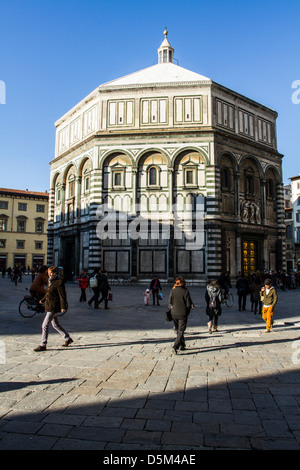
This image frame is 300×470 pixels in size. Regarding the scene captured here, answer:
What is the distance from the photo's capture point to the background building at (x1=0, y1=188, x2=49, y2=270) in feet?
175

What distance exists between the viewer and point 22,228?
54781mm

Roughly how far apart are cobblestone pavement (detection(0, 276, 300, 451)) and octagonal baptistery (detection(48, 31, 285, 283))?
52.1 ft

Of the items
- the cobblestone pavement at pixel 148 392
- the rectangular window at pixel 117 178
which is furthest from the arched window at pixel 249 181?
the cobblestone pavement at pixel 148 392

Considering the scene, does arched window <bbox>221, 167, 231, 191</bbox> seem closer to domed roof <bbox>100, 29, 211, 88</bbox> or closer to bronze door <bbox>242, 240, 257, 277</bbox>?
bronze door <bbox>242, 240, 257, 277</bbox>

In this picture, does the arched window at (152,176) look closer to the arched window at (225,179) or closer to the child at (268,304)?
the arched window at (225,179)

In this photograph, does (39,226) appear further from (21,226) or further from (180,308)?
(180,308)

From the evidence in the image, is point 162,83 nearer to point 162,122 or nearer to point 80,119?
point 162,122

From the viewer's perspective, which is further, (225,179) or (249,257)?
(249,257)

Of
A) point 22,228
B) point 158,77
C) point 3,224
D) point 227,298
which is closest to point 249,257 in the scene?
point 227,298

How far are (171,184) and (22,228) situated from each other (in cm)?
3660

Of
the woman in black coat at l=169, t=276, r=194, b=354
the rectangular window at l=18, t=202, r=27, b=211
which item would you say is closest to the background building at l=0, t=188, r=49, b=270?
the rectangular window at l=18, t=202, r=27, b=211

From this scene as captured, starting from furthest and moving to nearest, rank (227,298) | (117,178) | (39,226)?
(39,226) → (117,178) → (227,298)

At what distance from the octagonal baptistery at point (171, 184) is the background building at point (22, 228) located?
94.1ft

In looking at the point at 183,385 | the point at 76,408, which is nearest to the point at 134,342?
the point at 183,385
